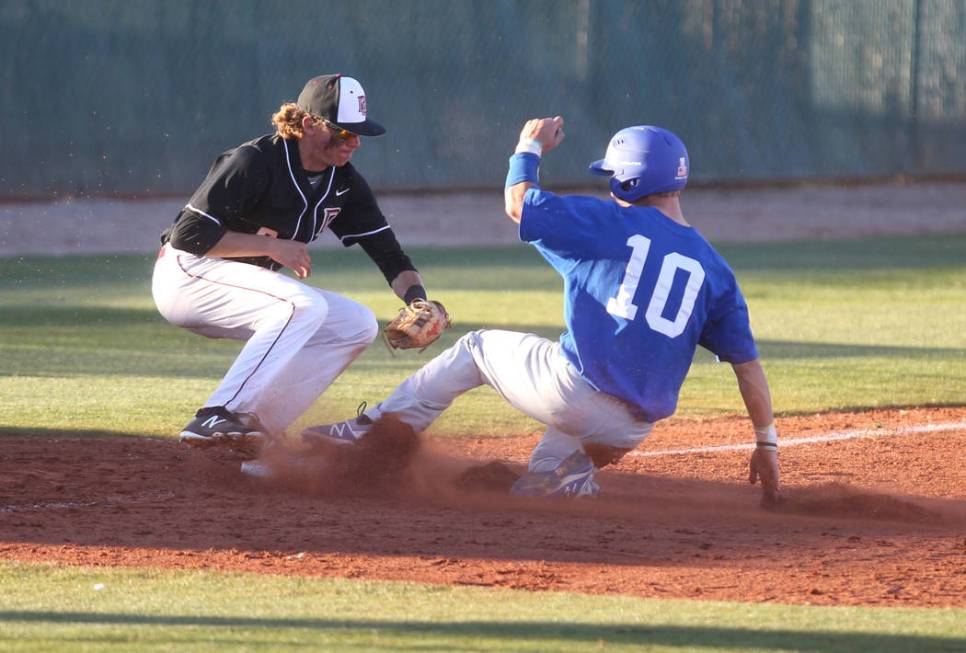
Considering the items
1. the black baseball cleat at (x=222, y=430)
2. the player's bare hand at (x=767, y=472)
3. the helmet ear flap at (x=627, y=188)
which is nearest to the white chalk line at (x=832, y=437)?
the player's bare hand at (x=767, y=472)

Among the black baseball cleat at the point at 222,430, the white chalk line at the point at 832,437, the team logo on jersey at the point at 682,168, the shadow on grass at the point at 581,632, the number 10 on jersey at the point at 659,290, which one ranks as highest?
the team logo on jersey at the point at 682,168

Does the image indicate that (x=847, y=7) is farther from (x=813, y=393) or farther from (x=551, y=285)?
(x=813, y=393)

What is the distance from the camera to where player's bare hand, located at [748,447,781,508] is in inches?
218

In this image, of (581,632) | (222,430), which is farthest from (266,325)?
(581,632)

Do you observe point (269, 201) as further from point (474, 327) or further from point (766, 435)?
point (474, 327)

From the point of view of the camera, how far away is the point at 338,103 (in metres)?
5.93

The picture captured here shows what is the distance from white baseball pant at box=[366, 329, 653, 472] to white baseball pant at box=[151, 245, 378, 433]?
0.37 metres

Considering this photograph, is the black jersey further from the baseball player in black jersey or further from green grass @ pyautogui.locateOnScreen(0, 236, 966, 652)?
green grass @ pyautogui.locateOnScreen(0, 236, 966, 652)

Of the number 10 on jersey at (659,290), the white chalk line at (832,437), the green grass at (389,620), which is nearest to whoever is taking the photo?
the green grass at (389,620)

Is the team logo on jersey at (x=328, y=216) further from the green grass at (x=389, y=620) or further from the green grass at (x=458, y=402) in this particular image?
the green grass at (x=389, y=620)

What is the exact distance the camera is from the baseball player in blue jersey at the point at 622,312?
5.18m

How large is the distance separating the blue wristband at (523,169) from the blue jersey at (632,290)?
0.39ft

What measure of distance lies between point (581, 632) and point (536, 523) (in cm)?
146

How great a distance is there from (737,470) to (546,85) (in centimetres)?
1435
